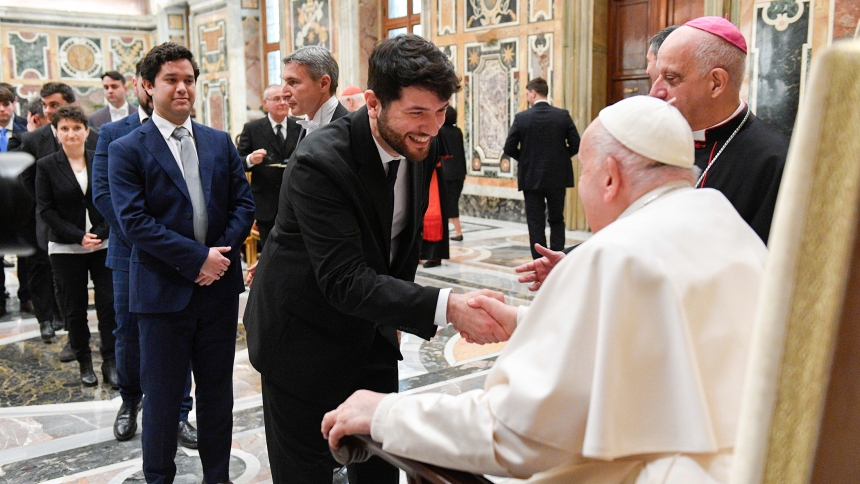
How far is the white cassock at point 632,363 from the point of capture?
4.04 feet

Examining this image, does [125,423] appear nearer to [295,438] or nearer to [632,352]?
[295,438]

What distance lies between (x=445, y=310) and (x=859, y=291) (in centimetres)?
121

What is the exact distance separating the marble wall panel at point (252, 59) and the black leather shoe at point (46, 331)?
11.1 m

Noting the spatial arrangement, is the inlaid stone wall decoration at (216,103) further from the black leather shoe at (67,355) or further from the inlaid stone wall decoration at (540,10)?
the black leather shoe at (67,355)

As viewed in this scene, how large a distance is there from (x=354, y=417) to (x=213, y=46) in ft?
54.0

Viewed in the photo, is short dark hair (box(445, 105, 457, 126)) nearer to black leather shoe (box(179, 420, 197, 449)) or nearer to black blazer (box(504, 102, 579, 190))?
black blazer (box(504, 102, 579, 190))

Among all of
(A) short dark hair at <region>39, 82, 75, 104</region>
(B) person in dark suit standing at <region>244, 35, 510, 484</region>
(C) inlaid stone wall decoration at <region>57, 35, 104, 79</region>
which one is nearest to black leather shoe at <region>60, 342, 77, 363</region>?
(A) short dark hair at <region>39, 82, 75, 104</region>

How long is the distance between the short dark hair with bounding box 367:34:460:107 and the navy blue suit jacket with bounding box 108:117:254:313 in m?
1.18

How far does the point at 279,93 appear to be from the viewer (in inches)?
228

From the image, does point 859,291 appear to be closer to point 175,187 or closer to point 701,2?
point 175,187

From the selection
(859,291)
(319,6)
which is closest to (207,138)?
(859,291)

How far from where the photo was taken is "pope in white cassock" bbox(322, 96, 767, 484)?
1232 millimetres

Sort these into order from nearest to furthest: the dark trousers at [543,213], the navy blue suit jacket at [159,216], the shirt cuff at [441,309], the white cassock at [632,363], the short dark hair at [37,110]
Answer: the white cassock at [632,363], the shirt cuff at [441,309], the navy blue suit jacket at [159,216], the short dark hair at [37,110], the dark trousers at [543,213]

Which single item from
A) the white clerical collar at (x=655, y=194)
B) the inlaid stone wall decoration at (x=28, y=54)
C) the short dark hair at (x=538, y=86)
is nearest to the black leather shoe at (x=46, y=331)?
the short dark hair at (x=538, y=86)
